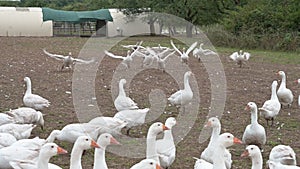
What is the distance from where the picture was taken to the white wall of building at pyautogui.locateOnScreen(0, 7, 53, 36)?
143 ft

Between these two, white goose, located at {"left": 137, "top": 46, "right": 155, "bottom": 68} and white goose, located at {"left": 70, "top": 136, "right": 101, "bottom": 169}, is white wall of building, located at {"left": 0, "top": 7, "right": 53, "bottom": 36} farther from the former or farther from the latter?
white goose, located at {"left": 70, "top": 136, "right": 101, "bottom": 169}

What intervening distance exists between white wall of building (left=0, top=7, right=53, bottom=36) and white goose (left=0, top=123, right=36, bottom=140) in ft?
123

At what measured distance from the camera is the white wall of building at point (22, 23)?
143 feet

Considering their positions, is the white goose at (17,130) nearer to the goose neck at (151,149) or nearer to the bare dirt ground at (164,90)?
the bare dirt ground at (164,90)

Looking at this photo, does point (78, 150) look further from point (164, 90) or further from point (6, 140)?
point (164, 90)

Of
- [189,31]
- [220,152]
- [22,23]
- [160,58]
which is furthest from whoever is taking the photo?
[22,23]

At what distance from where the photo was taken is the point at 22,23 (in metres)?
44.4

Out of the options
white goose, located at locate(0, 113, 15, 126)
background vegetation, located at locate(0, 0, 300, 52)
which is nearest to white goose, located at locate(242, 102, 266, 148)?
white goose, located at locate(0, 113, 15, 126)

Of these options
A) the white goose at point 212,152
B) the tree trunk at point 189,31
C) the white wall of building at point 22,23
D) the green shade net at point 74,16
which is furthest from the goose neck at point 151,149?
the green shade net at point 74,16

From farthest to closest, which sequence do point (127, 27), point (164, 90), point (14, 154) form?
Result: 1. point (127, 27)
2. point (164, 90)
3. point (14, 154)

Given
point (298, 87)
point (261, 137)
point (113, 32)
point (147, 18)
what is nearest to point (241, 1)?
point (147, 18)

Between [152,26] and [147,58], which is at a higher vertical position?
[152,26]

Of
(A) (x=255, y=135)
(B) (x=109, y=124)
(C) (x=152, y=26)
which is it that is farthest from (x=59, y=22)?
(A) (x=255, y=135)

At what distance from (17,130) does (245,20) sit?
2779 cm
